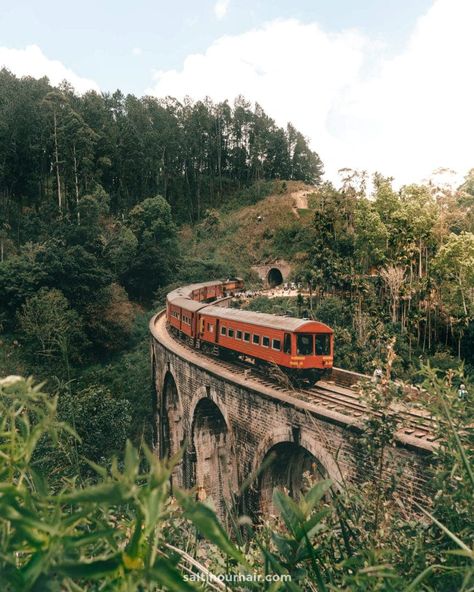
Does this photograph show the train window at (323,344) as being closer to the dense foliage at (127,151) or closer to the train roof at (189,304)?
the train roof at (189,304)

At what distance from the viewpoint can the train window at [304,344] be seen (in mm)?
13072

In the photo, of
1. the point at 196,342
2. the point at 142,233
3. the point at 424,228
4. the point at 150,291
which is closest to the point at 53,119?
the point at 142,233

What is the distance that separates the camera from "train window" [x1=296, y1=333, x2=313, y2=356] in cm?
1307

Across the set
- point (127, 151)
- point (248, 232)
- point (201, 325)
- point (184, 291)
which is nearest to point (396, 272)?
point (201, 325)

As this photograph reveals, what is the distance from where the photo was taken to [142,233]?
4272 cm

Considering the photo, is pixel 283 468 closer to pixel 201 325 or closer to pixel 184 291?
pixel 201 325

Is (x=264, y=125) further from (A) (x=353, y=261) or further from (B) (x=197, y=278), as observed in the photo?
(A) (x=353, y=261)

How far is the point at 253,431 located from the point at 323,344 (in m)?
3.34

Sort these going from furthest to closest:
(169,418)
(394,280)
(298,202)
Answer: (298,202), (169,418), (394,280)

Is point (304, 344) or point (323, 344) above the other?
point (304, 344)

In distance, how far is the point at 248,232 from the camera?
173 ft

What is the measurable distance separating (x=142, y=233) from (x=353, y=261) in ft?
77.4

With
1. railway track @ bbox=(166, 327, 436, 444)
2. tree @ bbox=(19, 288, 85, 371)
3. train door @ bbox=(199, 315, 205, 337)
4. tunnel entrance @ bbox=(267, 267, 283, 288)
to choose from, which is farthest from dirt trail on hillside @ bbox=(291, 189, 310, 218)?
railway track @ bbox=(166, 327, 436, 444)

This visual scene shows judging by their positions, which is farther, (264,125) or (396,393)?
(264,125)
